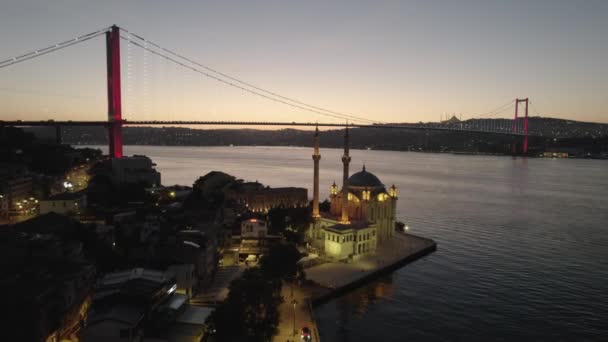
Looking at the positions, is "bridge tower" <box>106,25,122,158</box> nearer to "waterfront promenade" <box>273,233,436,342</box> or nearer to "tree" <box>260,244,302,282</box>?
"waterfront promenade" <box>273,233,436,342</box>

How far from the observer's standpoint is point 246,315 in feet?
30.7

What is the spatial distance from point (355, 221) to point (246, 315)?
10.4 m

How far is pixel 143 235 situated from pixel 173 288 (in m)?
5.65

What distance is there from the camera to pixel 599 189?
147 feet

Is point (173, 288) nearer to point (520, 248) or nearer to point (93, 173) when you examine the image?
point (520, 248)

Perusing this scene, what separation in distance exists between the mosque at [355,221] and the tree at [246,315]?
711cm

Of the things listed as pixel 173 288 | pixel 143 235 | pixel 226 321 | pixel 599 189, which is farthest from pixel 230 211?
pixel 599 189

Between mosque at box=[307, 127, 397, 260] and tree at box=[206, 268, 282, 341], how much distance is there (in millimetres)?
7114

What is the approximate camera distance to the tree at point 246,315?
905 cm

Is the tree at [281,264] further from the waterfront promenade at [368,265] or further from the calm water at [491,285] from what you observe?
the calm water at [491,285]

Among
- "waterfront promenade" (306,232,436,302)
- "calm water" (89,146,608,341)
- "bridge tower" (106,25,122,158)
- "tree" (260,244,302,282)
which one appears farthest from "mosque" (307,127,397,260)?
"bridge tower" (106,25,122,158)

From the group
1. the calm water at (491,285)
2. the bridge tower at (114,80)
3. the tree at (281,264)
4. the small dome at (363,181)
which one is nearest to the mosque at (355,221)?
the small dome at (363,181)

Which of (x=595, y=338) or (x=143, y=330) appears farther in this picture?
(x=595, y=338)

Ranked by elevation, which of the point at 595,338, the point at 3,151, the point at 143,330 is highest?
the point at 3,151
